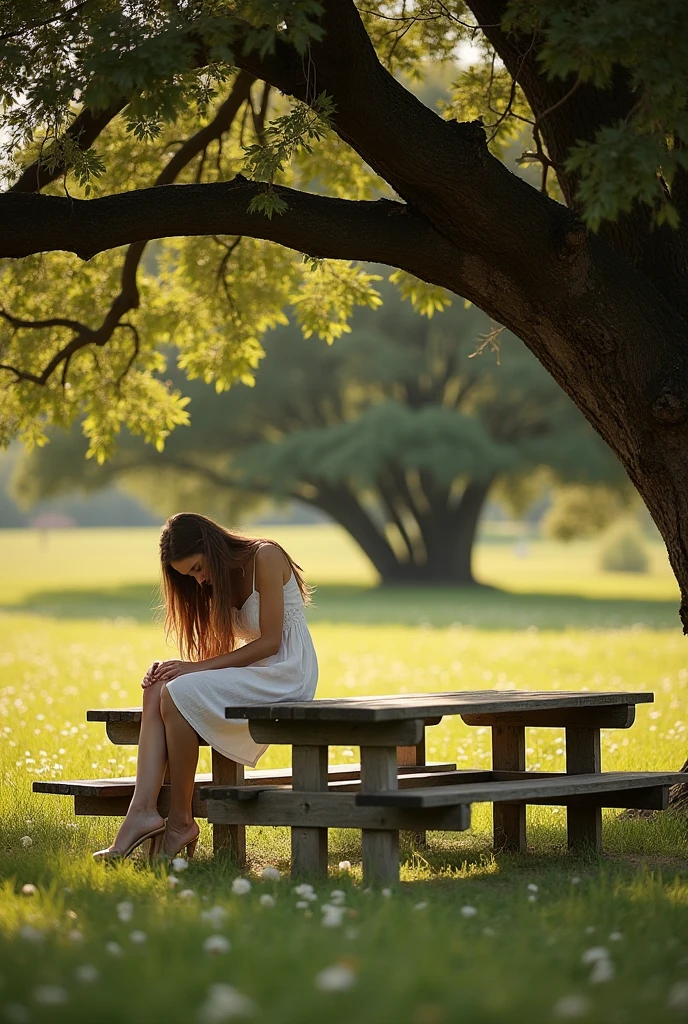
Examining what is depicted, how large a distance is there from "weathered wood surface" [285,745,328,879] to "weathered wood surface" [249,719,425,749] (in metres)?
0.08

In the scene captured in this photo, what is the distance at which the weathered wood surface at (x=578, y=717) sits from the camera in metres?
7.00

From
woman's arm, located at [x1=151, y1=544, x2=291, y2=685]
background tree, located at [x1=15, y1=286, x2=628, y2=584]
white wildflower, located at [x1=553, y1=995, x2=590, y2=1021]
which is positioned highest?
background tree, located at [x1=15, y1=286, x2=628, y2=584]

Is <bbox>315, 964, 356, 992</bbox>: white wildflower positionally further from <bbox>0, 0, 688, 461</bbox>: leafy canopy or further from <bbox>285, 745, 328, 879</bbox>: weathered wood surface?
<bbox>0, 0, 688, 461</bbox>: leafy canopy

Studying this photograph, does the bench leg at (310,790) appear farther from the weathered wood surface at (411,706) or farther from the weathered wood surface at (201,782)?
the weathered wood surface at (201,782)

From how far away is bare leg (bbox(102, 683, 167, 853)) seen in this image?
6.25 metres

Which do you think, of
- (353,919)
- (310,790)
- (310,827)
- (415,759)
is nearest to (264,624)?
(310,790)

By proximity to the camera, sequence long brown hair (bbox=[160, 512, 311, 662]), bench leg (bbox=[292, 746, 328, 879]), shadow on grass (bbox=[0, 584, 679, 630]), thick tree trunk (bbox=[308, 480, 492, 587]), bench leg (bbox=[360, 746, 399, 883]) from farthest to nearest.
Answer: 1. thick tree trunk (bbox=[308, 480, 492, 587])
2. shadow on grass (bbox=[0, 584, 679, 630])
3. long brown hair (bbox=[160, 512, 311, 662])
4. bench leg (bbox=[292, 746, 328, 879])
5. bench leg (bbox=[360, 746, 399, 883])

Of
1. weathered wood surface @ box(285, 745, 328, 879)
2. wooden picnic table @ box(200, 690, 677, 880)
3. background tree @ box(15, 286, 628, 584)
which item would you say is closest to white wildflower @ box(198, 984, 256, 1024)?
wooden picnic table @ box(200, 690, 677, 880)

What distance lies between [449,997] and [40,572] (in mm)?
64128

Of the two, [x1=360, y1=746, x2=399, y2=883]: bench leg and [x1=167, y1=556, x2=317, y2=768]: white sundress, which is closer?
[x1=360, y1=746, x2=399, y2=883]: bench leg

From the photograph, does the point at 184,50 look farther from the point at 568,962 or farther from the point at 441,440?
the point at 441,440

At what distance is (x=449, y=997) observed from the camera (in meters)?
3.61

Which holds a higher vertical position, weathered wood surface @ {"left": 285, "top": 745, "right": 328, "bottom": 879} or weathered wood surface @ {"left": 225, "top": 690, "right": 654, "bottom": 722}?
weathered wood surface @ {"left": 225, "top": 690, "right": 654, "bottom": 722}

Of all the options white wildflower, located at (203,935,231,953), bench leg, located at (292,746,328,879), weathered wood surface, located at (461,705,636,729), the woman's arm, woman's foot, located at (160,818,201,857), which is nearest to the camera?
white wildflower, located at (203,935,231,953)
